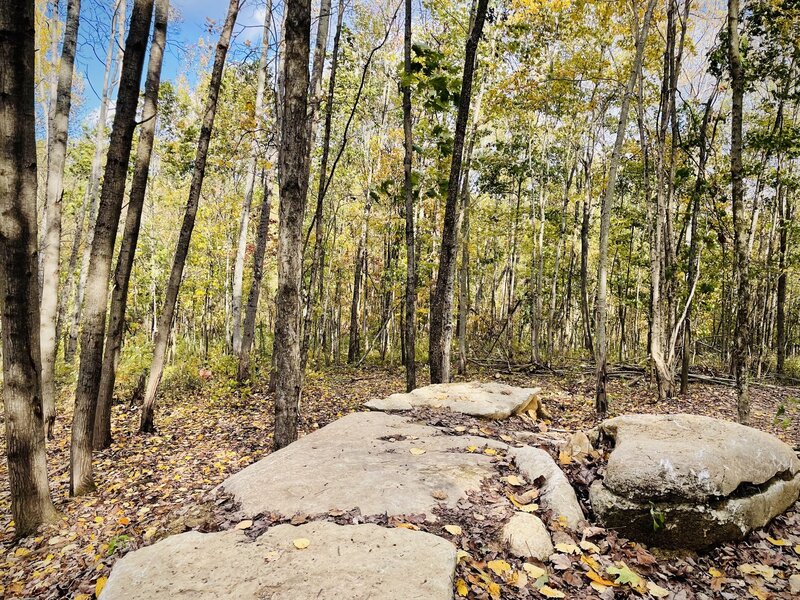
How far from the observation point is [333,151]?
17.4 m

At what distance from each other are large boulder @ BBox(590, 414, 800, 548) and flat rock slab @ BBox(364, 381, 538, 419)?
2.75 meters

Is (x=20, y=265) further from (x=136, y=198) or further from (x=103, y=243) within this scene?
(x=136, y=198)

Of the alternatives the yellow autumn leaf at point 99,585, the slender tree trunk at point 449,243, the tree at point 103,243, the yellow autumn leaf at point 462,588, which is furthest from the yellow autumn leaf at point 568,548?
the slender tree trunk at point 449,243

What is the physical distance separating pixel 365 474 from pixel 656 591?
2331mm

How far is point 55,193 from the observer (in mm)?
7191

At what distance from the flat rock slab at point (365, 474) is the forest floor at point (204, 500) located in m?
0.37

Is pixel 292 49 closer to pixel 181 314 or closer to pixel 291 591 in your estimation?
pixel 291 591

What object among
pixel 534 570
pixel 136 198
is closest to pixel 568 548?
pixel 534 570

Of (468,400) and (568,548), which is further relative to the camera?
(468,400)

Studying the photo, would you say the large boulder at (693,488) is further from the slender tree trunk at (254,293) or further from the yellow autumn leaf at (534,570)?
the slender tree trunk at (254,293)

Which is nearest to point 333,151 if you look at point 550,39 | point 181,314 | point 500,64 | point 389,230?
point 389,230

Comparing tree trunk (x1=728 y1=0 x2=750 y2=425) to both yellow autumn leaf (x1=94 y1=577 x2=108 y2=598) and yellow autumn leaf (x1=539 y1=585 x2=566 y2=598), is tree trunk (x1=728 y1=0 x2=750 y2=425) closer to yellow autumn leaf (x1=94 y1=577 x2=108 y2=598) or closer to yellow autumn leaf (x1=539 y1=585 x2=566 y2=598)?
yellow autumn leaf (x1=539 y1=585 x2=566 y2=598)

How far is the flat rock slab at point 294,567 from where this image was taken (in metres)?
2.37

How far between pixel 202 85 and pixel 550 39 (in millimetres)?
15443
